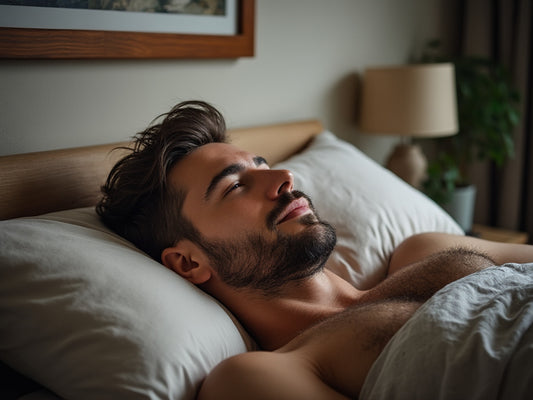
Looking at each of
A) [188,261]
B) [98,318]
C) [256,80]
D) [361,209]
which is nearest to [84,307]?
[98,318]

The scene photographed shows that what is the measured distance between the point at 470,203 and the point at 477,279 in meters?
1.75

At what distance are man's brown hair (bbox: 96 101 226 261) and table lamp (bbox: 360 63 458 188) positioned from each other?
130cm

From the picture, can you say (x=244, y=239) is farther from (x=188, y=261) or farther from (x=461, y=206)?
(x=461, y=206)

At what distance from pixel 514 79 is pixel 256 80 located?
1.82m

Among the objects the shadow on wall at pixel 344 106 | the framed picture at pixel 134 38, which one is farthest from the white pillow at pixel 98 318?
the shadow on wall at pixel 344 106

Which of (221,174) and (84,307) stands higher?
(221,174)

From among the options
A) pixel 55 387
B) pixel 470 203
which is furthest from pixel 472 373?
pixel 470 203

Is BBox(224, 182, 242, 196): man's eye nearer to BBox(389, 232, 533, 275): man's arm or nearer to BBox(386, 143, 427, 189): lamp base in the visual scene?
BBox(389, 232, 533, 275): man's arm

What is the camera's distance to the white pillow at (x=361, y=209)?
160 cm

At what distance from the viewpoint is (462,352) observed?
2.87ft

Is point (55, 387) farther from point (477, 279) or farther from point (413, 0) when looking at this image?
point (413, 0)

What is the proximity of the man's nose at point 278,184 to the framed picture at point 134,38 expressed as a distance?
2.02ft

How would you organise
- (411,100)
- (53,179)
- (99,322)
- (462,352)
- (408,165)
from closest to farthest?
(462,352) → (99,322) → (53,179) → (411,100) → (408,165)

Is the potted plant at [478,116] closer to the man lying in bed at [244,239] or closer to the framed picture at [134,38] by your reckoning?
the framed picture at [134,38]
